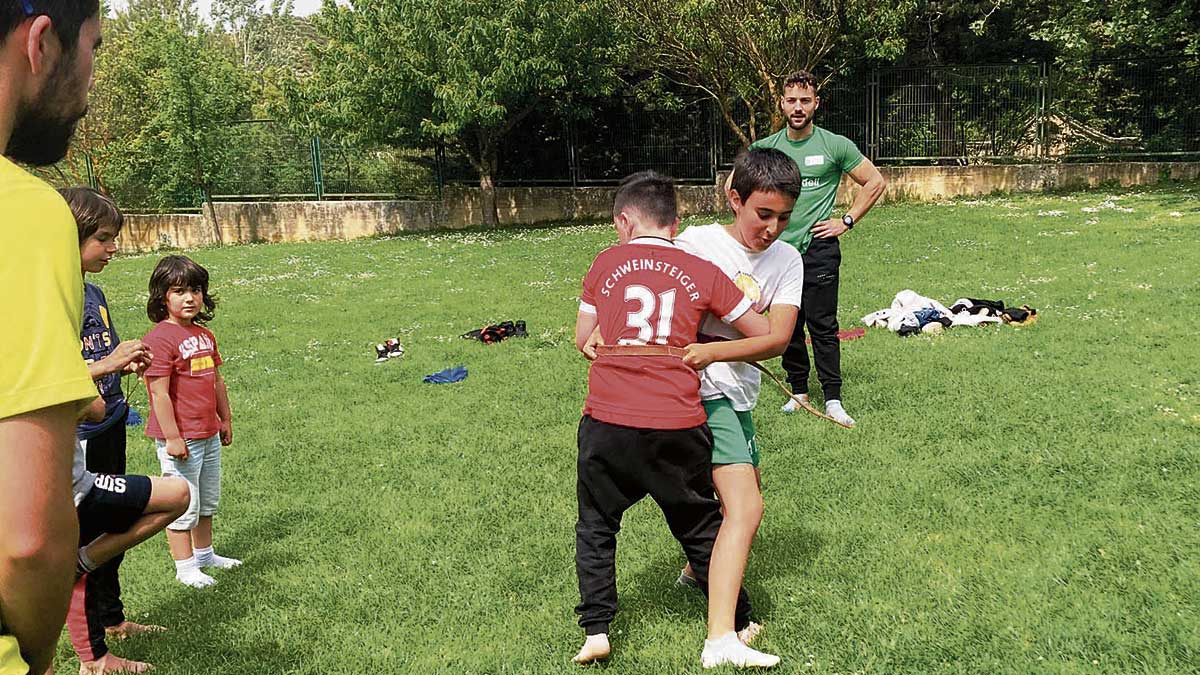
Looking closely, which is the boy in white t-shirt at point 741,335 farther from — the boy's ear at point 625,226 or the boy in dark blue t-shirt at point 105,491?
the boy in dark blue t-shirt at point 105,491

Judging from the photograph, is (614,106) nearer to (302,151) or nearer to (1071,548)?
(302,151)

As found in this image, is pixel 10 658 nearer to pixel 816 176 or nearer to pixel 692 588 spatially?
pixel 692 588

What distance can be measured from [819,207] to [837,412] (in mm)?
1534

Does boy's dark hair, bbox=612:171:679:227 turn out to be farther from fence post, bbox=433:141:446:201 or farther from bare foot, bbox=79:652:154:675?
fence post, bbox=433:141:446:201

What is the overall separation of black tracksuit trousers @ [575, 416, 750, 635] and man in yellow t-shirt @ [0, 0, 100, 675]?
222 cm

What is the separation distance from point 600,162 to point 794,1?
25.7 ft

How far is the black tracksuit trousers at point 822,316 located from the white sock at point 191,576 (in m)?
4.22

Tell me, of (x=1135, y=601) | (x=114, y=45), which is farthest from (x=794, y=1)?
(x=114, y=45)

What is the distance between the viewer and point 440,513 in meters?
5.57

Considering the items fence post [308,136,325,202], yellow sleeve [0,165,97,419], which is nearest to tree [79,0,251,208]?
fence post [308,136,325,202]

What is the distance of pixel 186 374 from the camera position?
4.71m

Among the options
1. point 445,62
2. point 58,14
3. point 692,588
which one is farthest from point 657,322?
point 445,62

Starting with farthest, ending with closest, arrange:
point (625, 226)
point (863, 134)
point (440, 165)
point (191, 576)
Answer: point (440, 165)
point (863, 134)
point (191, 576)
point (625, 226)

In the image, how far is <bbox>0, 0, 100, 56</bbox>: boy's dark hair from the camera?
1.42m
